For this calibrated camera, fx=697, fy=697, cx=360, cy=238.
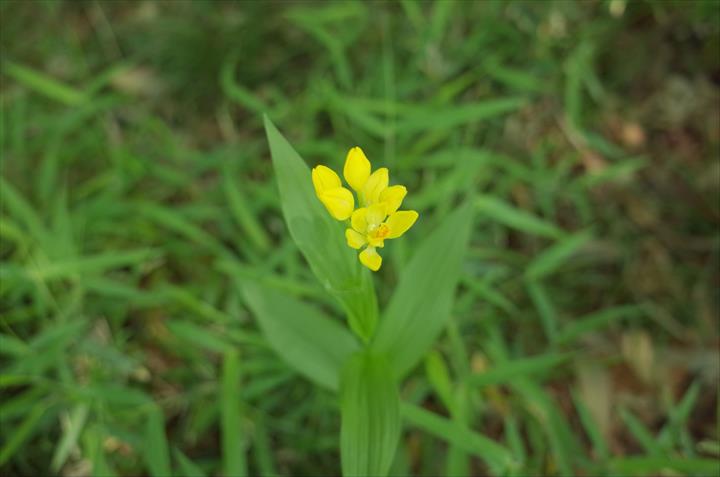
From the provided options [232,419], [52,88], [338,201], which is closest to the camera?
[338,201]

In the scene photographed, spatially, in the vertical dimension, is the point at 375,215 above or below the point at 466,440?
above

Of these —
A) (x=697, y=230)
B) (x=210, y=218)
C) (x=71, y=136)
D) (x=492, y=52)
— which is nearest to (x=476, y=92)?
(x=492, y=52)

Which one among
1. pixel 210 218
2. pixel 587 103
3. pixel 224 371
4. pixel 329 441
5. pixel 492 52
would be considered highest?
pixel 492 52

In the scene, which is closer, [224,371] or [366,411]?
[366,411]

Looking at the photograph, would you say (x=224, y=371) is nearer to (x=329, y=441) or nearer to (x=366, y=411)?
(x=329, y=441)

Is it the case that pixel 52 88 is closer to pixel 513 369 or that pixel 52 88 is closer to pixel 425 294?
pixel 425 294

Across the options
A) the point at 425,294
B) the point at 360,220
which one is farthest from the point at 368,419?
the point at 360,220

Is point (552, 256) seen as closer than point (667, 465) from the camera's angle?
No
